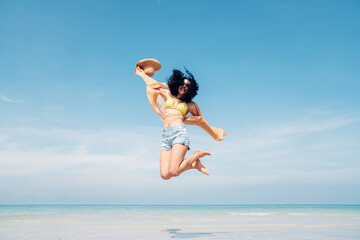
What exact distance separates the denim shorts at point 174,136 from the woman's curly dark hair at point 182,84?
1.37 ft

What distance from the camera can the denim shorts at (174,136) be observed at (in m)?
4.80

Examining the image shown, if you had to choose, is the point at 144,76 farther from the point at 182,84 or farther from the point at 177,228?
the point at 177,228

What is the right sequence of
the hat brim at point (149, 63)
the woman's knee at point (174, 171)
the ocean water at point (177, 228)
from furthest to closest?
the ocean water at point (177, 228)
the hat brim at point (149, 63)
the woman's knee at point (174, 171)

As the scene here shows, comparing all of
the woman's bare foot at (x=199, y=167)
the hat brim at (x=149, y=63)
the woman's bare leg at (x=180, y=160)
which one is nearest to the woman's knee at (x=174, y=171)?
the woman's bare leg at (x=180, y=160)

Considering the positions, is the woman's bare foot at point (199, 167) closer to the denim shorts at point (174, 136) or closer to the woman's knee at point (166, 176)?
the denim shorts at point (174, 136)

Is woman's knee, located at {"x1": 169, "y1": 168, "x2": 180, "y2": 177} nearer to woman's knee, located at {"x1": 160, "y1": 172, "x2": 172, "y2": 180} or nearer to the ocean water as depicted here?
woman's knee, located at {"x1": 160, "y1": 172, "x2": 172, "y2": 180}

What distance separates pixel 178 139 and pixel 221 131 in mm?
961

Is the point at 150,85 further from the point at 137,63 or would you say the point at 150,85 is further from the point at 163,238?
the point at 163,238

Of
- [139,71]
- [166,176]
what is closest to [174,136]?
[166,176]

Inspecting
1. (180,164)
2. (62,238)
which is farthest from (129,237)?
(180,164)

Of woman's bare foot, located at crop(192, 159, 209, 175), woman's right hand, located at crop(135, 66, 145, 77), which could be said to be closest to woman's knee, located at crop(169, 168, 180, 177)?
woman's bare foot, located at crop(192, 159, 209, 175)

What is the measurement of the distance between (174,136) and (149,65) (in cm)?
139

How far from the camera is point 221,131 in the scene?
546cm

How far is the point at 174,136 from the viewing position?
15.8ft
